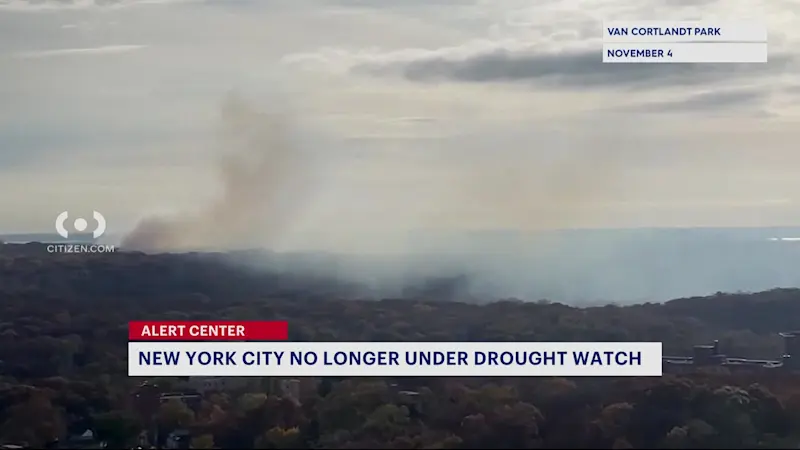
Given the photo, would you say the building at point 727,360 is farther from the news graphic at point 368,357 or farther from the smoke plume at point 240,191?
the smoke plume at point 240,191

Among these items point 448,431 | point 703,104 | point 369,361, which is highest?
point 703,104

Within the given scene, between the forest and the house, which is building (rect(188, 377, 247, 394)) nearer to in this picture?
the forest

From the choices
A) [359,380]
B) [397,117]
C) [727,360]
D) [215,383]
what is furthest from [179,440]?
[727,360]

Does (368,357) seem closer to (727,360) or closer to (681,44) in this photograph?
(727,360)

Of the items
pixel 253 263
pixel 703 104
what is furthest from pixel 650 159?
pixel 253 263

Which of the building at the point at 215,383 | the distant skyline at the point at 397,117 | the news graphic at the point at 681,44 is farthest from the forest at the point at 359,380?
the news graphic at the point at 681,44

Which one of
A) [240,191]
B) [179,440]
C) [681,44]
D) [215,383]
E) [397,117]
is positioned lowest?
[179,440]

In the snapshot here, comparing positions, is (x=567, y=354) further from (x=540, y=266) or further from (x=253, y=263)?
(x=253, y=263)
